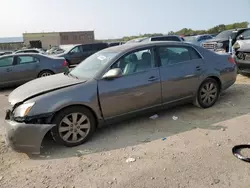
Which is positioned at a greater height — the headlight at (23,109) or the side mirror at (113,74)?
the side mirror at (113,74)

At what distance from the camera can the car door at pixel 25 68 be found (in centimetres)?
912

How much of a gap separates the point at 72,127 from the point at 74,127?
0.03 meters

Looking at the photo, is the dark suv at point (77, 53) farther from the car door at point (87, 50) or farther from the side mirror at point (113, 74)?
the side mirror at point (113, 74)

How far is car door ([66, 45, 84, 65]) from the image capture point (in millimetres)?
16953

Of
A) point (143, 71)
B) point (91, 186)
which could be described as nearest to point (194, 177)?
point (91, 186)

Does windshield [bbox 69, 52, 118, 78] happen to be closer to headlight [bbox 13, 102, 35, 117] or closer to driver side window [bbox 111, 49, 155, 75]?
driver side window [bbox 111, 49, 155, 75]

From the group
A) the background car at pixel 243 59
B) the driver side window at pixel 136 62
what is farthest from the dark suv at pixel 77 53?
the driver side window at pixel 136 62

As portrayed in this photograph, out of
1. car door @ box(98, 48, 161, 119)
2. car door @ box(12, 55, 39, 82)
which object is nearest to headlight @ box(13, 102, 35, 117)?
car door @ box(98, 48, 161, 119)

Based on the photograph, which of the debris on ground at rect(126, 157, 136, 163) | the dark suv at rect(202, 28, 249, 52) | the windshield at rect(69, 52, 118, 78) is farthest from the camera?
the dark suv at rect(202, 28, 249, 52)

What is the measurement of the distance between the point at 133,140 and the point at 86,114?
2.89ft

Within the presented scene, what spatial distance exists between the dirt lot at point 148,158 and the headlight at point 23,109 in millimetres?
671

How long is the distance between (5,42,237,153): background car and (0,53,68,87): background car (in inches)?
205

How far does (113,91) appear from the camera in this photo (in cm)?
395

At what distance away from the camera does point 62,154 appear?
3.58m
